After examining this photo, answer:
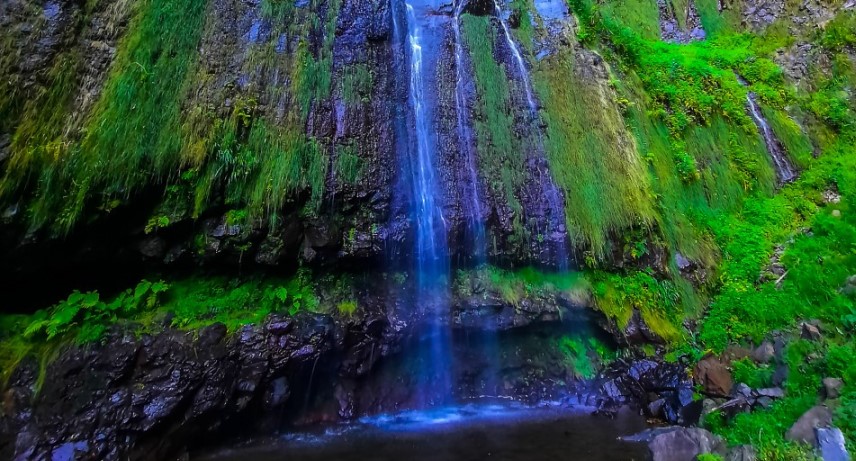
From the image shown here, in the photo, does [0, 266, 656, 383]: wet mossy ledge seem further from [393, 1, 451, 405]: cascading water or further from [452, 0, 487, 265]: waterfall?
[452, 0, 487, 265]: waterfall

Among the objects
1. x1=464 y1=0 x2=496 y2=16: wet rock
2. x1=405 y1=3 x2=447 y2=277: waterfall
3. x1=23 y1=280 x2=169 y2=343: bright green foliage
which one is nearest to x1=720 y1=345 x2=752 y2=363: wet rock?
x1=405 y1=3 x2=447 y2=277: waterfall

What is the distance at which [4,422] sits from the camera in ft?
14.9

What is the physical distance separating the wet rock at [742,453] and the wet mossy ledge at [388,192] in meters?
0.15

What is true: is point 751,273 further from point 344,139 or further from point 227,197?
point 227,197

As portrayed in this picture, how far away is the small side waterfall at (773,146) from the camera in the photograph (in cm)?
847

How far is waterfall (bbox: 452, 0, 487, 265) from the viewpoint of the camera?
23.9 feet

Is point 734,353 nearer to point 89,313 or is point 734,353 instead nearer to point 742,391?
point 742,391

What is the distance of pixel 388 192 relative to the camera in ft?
23.5

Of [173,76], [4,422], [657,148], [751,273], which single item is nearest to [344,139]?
[173,76]

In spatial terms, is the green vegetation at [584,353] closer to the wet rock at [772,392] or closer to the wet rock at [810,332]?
the wet rock at [772,392]

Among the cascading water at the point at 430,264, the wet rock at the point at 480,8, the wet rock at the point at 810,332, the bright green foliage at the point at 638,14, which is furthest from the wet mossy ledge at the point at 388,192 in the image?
the bright green foliage at the point at 638,14

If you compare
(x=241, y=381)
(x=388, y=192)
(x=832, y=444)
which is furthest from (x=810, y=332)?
(x=241, y=381)

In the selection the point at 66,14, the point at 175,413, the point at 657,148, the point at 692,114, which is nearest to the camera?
the point at 175,413

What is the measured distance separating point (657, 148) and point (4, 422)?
10956 millimetres
